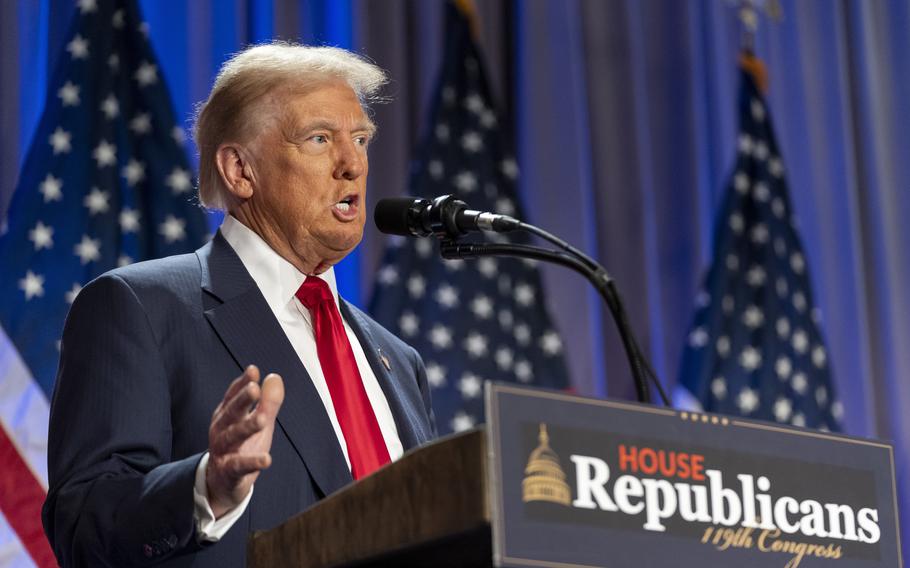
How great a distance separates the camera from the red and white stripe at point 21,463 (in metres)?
3.05

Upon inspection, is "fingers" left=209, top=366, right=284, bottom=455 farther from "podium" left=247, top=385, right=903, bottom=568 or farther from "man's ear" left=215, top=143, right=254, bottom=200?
"man's ear" left=215, top=143, right=254, bottom=200

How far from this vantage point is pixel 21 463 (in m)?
3.14

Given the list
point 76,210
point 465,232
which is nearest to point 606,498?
point 465,232

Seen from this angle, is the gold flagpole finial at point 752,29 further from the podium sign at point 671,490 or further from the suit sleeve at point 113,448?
the podium sign at point 671,490

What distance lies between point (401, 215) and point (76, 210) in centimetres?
160

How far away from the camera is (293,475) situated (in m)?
1.81

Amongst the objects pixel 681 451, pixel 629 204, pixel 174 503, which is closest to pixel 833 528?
pixel 681 451

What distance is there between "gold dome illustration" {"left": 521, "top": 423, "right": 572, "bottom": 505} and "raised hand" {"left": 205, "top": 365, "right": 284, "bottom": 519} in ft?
0.92

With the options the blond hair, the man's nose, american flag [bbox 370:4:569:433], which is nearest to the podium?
the man's nose

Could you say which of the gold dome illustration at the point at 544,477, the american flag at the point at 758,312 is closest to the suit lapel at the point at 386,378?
the gold dome illustration at the point at 544,477

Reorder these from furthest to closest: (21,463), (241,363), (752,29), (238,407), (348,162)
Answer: (752,29) < (21,463) < (348,162) < (241,363) < (238,407)

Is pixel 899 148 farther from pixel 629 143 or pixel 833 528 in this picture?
pixel 833 528

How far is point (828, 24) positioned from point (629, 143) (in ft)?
4.32

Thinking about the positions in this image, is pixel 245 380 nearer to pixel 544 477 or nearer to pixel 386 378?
pixel 544 477
